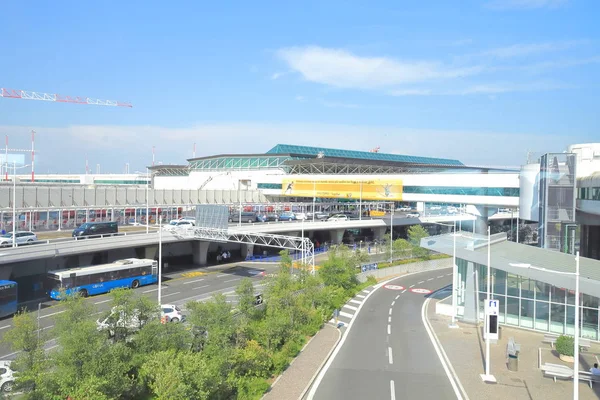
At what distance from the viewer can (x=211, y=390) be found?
12.4m

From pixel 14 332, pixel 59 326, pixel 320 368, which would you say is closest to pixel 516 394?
pixel 320 368

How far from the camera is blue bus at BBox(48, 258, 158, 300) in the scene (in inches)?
1088

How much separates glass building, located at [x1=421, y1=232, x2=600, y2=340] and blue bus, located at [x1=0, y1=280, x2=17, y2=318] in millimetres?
21675

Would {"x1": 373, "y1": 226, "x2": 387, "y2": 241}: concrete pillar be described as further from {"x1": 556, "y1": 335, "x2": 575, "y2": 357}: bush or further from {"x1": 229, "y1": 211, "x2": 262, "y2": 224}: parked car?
{"x1": 556, "y1": 335, "x2": 575, "y2": 357}: bush

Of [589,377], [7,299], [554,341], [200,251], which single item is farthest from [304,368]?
[200,251]

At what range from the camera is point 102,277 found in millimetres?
29641

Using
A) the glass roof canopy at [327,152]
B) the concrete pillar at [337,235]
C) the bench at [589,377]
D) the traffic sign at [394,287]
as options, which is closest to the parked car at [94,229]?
the traffic sign at [394,287]

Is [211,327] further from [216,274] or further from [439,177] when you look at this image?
[439,177]

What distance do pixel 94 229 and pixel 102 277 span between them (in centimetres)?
875

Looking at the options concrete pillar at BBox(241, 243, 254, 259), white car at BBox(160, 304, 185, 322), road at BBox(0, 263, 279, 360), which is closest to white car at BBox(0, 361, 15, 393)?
road at BBox(0, 263, 279, 360)

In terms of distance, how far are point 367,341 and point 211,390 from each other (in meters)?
9.67

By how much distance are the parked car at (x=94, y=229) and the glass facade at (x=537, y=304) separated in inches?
1128

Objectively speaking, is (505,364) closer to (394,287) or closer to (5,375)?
(394,287)

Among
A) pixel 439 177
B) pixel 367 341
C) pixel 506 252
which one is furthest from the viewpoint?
pixel 439 177
